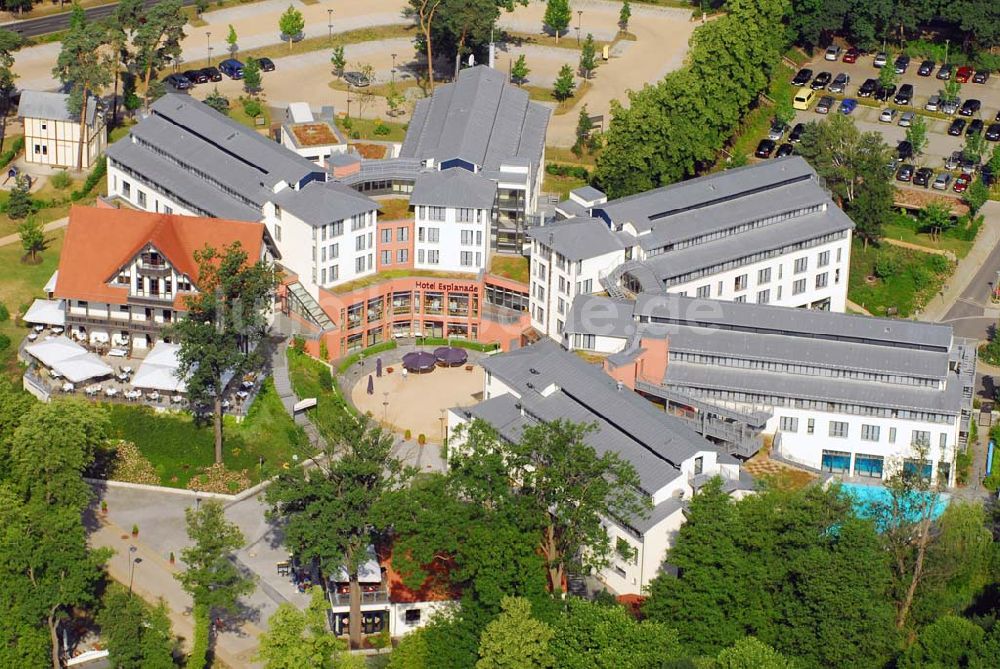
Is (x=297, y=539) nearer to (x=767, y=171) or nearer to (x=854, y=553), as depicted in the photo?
(x=854, y=553)

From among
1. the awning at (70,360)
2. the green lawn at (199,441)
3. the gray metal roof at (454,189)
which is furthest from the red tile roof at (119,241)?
the gray metal roof at (454,189)

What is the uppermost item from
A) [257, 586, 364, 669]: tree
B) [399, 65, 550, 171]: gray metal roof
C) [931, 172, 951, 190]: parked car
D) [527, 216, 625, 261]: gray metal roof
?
[399, 65, 550, 171]: gray metal roof

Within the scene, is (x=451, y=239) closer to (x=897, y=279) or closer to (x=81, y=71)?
(x=897, y=279)

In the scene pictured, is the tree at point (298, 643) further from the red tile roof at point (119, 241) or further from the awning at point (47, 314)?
the awning at point (47, 314)

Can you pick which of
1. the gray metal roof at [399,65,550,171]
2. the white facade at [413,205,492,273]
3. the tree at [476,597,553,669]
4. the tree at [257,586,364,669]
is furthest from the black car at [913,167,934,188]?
the tree at [257,586,364,669]

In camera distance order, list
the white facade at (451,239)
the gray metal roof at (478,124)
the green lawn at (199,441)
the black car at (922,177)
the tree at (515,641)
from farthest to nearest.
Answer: the black car at (922,177) < the gray metal roof at (478,124) < the white facade at (451,239) < the green lawn at (199,441) < the tree at (515,641)

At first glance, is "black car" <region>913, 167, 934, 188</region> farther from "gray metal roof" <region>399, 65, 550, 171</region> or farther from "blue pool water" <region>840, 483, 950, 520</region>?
"blue pool water" <region>840, 483, 950, 520</region>

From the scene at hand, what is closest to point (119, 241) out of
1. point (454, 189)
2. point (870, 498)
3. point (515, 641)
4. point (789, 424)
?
point (454, 189)

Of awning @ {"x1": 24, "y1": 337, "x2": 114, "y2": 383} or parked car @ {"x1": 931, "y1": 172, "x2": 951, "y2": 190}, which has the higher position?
parked car @ {"x1": 931, "y1": 172, "x2": 951, "y2": 190}
